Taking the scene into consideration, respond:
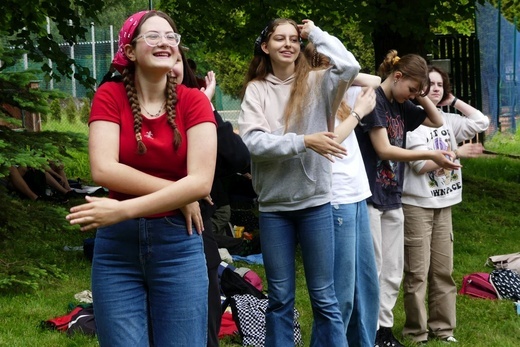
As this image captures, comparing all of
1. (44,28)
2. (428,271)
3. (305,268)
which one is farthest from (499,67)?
(305,268)

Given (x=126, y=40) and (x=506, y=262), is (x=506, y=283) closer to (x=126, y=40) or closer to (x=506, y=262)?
(x=506, y=262)

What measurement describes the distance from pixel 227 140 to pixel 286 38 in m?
0.99

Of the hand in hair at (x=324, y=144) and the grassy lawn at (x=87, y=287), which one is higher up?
the hand in hair at (x=324, y=144)

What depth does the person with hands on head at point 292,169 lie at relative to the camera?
4488 millimetres

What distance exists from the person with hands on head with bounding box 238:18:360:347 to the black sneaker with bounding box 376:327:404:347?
1103mm

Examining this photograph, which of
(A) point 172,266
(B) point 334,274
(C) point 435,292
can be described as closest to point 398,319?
(C) point 435,292

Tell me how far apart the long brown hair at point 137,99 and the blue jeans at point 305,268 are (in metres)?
1.43

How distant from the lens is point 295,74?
4.63 m

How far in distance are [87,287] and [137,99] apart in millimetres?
4775

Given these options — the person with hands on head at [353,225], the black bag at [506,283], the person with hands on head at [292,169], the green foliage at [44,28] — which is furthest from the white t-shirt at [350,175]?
the green foliage at [44,28]

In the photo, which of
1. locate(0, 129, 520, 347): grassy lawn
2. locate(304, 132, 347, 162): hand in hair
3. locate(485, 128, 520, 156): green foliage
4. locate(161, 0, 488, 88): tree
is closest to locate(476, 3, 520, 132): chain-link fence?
locate(485, 128, 520, 156): green foliage

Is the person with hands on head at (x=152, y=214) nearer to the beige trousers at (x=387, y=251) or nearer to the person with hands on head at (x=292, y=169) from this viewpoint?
the person with hands on head at (x=292, y=169)

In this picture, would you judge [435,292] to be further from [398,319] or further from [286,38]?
[286,38]

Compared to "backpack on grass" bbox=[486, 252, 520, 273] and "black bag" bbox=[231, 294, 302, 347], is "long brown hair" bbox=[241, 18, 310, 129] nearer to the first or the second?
"black bag" bbox=[231, 294, 302, 347]
